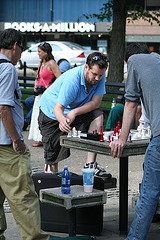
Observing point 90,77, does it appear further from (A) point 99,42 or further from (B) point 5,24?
(B) point 5,24

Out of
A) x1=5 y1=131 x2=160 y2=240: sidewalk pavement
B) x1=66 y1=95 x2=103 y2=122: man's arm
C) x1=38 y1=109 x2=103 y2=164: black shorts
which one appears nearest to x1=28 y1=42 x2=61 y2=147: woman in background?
x1=5 y1=131 x2=160 y2=240: sidewalk pavement

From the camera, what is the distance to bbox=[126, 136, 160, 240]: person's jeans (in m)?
4.36

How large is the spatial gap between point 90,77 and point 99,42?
125ft

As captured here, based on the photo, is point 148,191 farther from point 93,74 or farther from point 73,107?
point 73,107

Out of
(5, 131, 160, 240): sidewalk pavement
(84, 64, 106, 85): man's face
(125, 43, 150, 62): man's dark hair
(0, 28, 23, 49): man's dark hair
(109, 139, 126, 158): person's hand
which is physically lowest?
(5, 131, 160, 240): sidewalk pavement

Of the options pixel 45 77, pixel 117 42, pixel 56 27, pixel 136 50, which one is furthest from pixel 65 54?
pixel 136 50

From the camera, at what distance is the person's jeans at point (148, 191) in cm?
436

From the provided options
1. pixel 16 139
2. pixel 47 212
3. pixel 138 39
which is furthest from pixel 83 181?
pixel 138 39

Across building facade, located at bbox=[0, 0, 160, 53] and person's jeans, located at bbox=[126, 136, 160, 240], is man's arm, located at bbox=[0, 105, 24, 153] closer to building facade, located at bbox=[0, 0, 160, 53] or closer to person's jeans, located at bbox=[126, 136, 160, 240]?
person's jeans, located at bbox=[126, 136, 160, 240]

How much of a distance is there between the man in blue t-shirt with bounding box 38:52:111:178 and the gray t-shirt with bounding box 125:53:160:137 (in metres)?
1.12

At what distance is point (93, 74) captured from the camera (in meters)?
5.66

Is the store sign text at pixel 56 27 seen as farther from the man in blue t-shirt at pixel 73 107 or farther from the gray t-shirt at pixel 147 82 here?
the gray t-shirt at pixel 147 82

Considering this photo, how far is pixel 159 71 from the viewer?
4371 mm

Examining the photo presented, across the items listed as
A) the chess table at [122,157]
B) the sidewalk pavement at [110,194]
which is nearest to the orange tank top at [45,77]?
the sidewalk pavement at [110,194]
